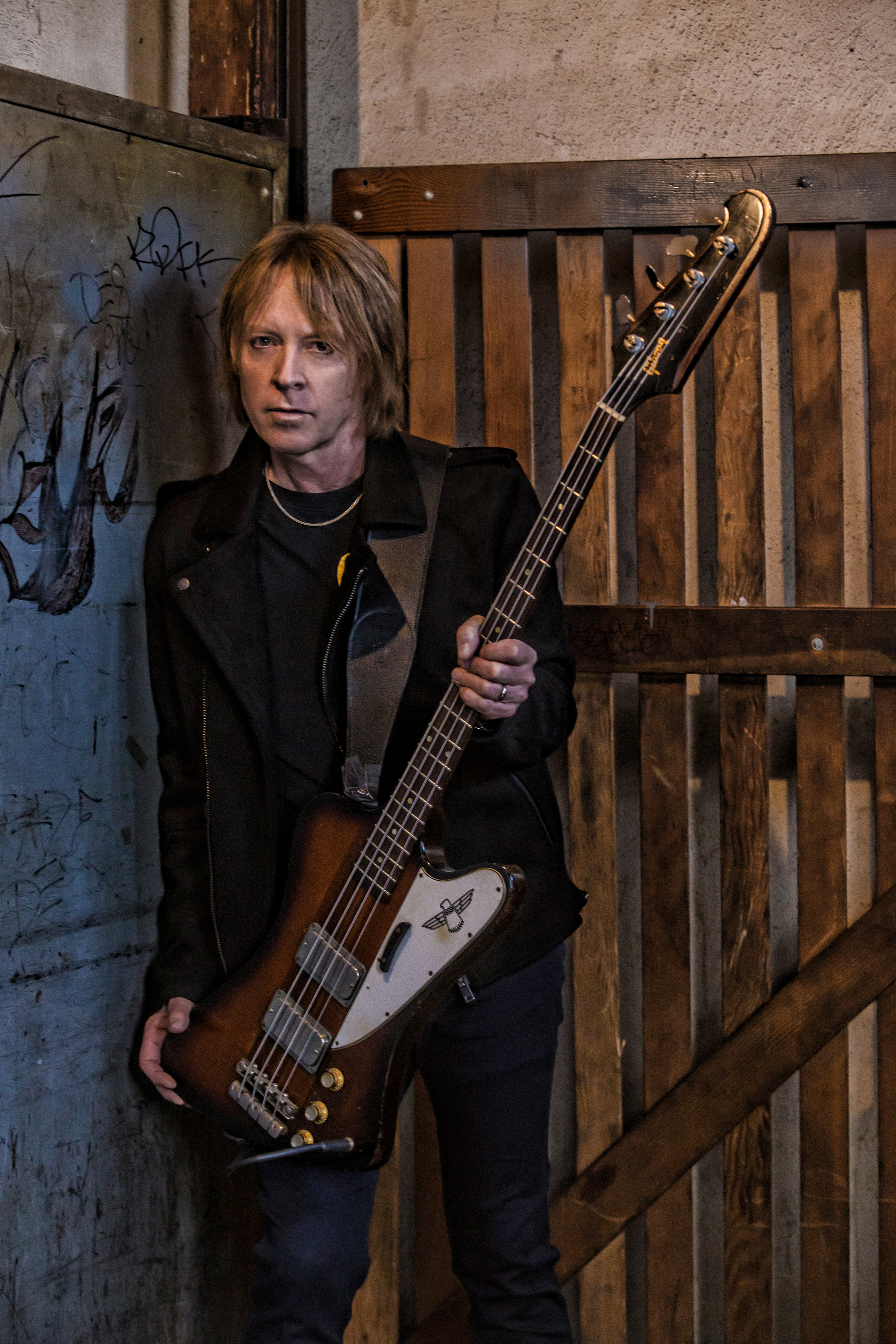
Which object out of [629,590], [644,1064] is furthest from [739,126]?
[644,1064]

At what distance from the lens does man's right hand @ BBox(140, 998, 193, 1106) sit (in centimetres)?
184

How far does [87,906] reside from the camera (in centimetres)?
201

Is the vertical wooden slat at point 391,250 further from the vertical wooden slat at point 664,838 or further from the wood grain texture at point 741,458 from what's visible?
the wood grain texture at point 741,458

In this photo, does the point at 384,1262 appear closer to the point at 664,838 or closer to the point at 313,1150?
the point at 313,1150

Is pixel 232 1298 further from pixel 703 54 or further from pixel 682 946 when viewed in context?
pixel 703 54

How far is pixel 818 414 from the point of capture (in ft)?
7.30

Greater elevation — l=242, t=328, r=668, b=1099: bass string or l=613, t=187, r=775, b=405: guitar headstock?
l=613, t=187, r=775, b=405: guitar headstock

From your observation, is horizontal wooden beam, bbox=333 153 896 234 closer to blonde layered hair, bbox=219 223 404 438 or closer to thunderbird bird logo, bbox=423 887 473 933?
blonde layered hair, bbox=219 223 404 438

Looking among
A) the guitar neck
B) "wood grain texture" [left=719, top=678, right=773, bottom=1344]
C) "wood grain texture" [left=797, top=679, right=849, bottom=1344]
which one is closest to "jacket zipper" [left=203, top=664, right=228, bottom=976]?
the guitar neck

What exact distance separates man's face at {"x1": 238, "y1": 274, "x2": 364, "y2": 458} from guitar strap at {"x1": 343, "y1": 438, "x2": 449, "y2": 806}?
0.20m

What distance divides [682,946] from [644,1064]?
0.26 metres

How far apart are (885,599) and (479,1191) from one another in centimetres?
134

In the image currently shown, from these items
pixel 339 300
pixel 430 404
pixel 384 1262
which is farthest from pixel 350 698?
pixel 384 1262

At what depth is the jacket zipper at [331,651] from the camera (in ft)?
5.68
